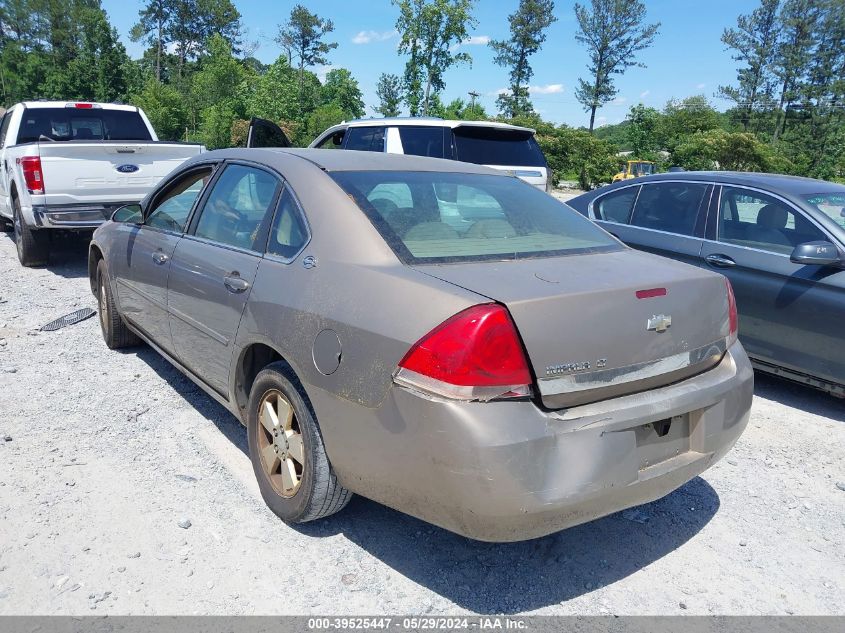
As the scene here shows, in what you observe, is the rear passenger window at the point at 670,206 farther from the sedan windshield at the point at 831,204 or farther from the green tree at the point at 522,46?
the green tree at the point at 522,46

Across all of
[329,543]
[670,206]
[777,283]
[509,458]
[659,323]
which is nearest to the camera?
[509,458]

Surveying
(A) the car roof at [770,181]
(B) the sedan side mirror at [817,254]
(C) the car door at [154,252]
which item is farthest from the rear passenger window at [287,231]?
(A) the car roof at [770,181]

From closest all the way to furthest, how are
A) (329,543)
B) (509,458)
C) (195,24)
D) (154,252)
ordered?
1. (509,458)
2. (329,543)
3. (154,252)
4. (195,24)

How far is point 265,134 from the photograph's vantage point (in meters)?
8.13

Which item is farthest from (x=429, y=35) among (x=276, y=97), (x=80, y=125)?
(x=80, y=125)

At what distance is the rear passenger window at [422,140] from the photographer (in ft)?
26.3

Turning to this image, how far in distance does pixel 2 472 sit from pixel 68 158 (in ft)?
16.1

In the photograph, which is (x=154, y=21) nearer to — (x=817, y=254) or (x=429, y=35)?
(x=429, y=35)

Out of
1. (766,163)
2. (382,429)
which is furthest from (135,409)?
(766,163)

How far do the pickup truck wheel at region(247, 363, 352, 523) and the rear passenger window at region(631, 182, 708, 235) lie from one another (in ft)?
12.5

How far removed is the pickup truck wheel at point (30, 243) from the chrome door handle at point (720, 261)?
7191 mm

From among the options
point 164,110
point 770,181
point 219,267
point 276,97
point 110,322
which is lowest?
point 110,322

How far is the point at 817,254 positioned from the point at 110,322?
501 cm

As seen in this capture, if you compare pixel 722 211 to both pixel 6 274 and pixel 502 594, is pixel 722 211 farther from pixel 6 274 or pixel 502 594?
pixel 6 274
